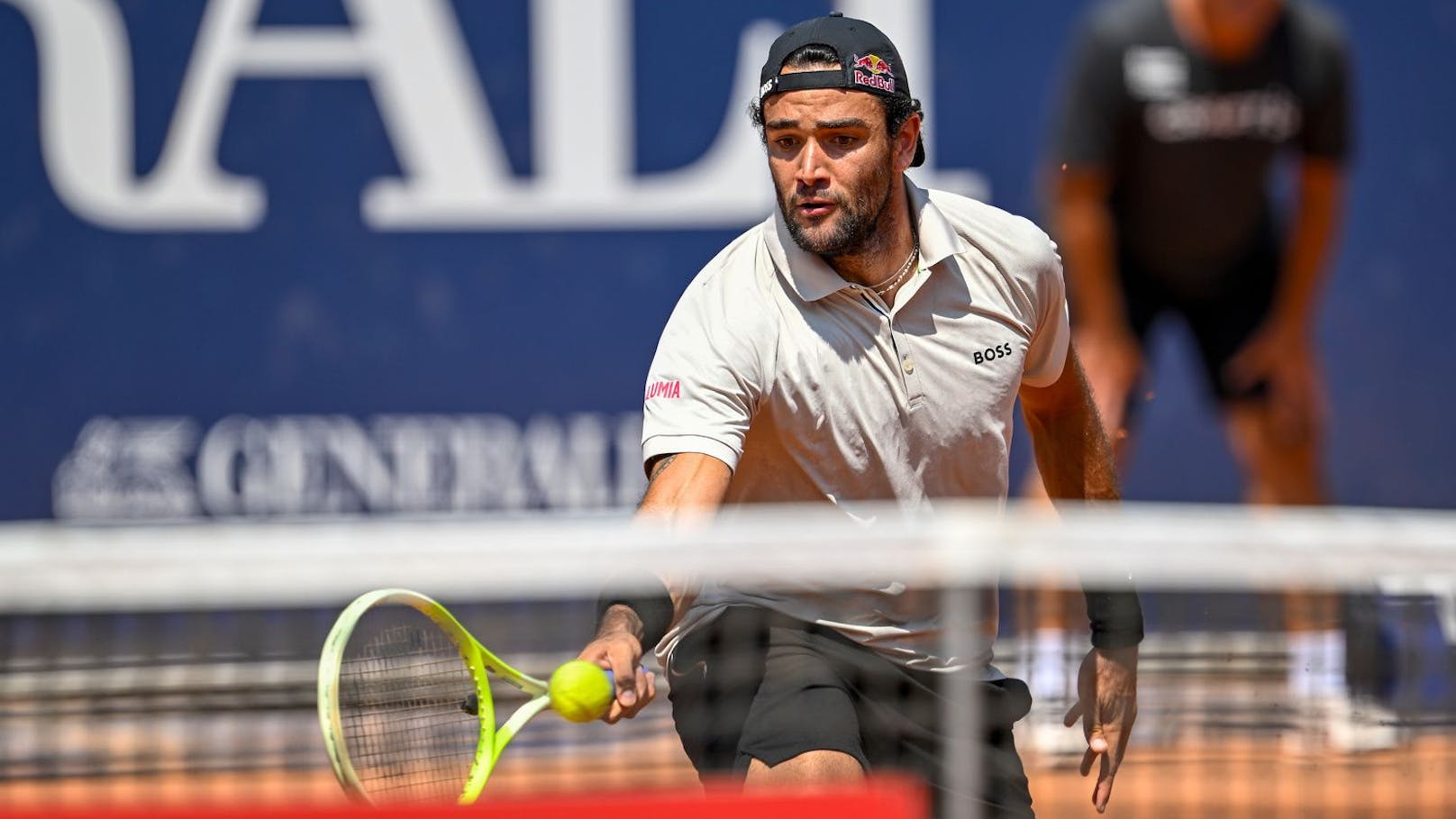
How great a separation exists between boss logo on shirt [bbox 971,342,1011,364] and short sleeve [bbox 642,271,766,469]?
356 millimetres

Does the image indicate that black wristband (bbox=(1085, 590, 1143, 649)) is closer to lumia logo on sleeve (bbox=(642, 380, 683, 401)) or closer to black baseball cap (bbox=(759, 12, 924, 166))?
lumia logo on sleeve (bbox=(642, 380, 683, 401))

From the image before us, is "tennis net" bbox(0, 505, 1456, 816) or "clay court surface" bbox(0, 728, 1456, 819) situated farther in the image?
"clay court surface" bbox(0, 728, 1456, 819)

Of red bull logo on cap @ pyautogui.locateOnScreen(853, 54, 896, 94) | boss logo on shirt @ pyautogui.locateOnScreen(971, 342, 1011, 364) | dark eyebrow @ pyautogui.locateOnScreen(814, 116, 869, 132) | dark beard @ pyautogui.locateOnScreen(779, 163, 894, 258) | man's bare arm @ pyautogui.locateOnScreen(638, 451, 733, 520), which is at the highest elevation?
red bull logo on cap @ pyautogui.locateOnScreen(853, 54, 896, 94)

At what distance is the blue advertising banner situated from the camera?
5.99 meters

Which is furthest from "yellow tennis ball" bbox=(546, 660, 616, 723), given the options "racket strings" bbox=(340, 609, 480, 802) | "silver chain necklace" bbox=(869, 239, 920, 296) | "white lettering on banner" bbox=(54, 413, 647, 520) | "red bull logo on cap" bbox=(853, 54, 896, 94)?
"white lettering on banner" bbox=(54, 413, 647, 520)

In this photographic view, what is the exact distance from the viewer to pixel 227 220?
603 centimetres

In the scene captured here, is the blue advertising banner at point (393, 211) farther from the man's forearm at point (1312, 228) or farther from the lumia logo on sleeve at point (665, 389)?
the lumia logo on sleeve at point (665, 389)

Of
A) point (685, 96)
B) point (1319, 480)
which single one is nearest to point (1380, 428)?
point (1319, 480)

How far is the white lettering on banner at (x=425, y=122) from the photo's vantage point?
236 inches

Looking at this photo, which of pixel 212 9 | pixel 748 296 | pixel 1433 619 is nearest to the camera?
pixel 748 296

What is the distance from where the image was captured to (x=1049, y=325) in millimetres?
3307

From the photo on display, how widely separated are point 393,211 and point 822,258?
3.10m

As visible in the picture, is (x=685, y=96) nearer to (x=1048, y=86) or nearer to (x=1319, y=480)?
(x=1048, y=86)

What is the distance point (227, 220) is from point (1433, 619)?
3.53 metres
